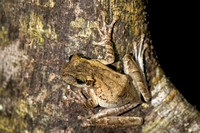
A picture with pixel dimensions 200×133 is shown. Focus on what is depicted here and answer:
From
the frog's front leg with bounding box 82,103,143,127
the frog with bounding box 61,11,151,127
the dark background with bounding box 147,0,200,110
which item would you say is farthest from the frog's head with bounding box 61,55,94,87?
the dark background with bounding box 147,0,200,110

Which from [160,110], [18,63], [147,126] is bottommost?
[147,126]

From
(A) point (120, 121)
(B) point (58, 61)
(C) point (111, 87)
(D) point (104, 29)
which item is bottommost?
(A) point (120, 121)

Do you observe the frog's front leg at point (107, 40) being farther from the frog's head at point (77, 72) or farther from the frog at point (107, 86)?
the frog's head at point (77, 72)

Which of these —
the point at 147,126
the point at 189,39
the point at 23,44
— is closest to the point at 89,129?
the point at 147,126

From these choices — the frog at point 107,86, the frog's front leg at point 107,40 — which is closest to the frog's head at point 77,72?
the frog at point 107,86

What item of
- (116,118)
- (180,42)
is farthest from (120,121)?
(180,42)

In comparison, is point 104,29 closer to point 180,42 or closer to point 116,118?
point 116,118

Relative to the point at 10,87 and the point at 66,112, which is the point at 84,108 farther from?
the point at 10,87

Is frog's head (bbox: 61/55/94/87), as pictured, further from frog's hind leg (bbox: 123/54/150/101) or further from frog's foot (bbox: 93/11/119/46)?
frog's hind leg (bbox: 123/54/150/101)
